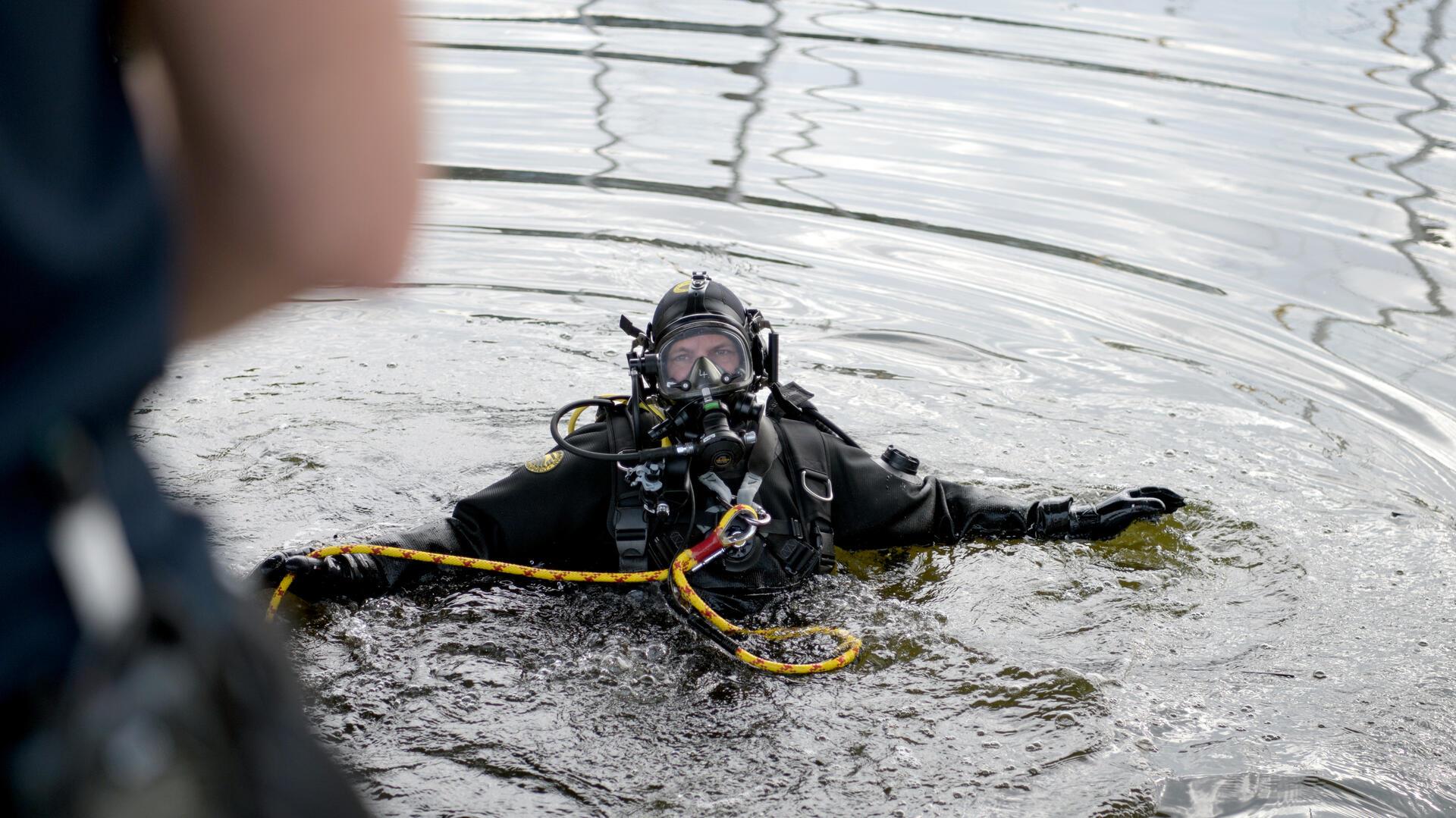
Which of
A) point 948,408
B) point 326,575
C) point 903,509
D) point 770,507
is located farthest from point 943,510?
point 326,575

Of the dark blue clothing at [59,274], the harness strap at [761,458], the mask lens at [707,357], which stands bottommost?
the harness strap at [761,458]

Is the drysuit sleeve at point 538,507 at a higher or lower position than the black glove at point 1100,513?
higher

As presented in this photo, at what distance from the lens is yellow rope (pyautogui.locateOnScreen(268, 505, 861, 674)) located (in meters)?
3.03

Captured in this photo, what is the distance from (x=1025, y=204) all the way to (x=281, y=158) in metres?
6.94

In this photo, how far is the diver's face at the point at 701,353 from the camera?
3316 millimetres

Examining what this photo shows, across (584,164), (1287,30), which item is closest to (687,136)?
(584,164)

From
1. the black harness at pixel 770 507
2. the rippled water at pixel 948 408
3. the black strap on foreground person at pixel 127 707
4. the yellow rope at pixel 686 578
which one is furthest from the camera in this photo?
the black harness at pixel 770 507

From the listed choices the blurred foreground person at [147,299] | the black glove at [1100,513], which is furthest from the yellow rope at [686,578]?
the blurred foreground person at [147,299]

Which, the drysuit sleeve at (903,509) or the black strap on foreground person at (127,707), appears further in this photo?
the drysuit sleeve at (903,509)

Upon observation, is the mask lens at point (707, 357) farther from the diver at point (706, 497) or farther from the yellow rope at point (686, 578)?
the yellow rope at point (686, 578)

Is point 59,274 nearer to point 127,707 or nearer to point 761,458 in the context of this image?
point 127,707

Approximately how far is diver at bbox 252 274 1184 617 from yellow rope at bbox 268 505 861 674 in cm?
4

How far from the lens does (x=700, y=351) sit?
3322mm

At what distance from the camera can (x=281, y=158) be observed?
571mm
